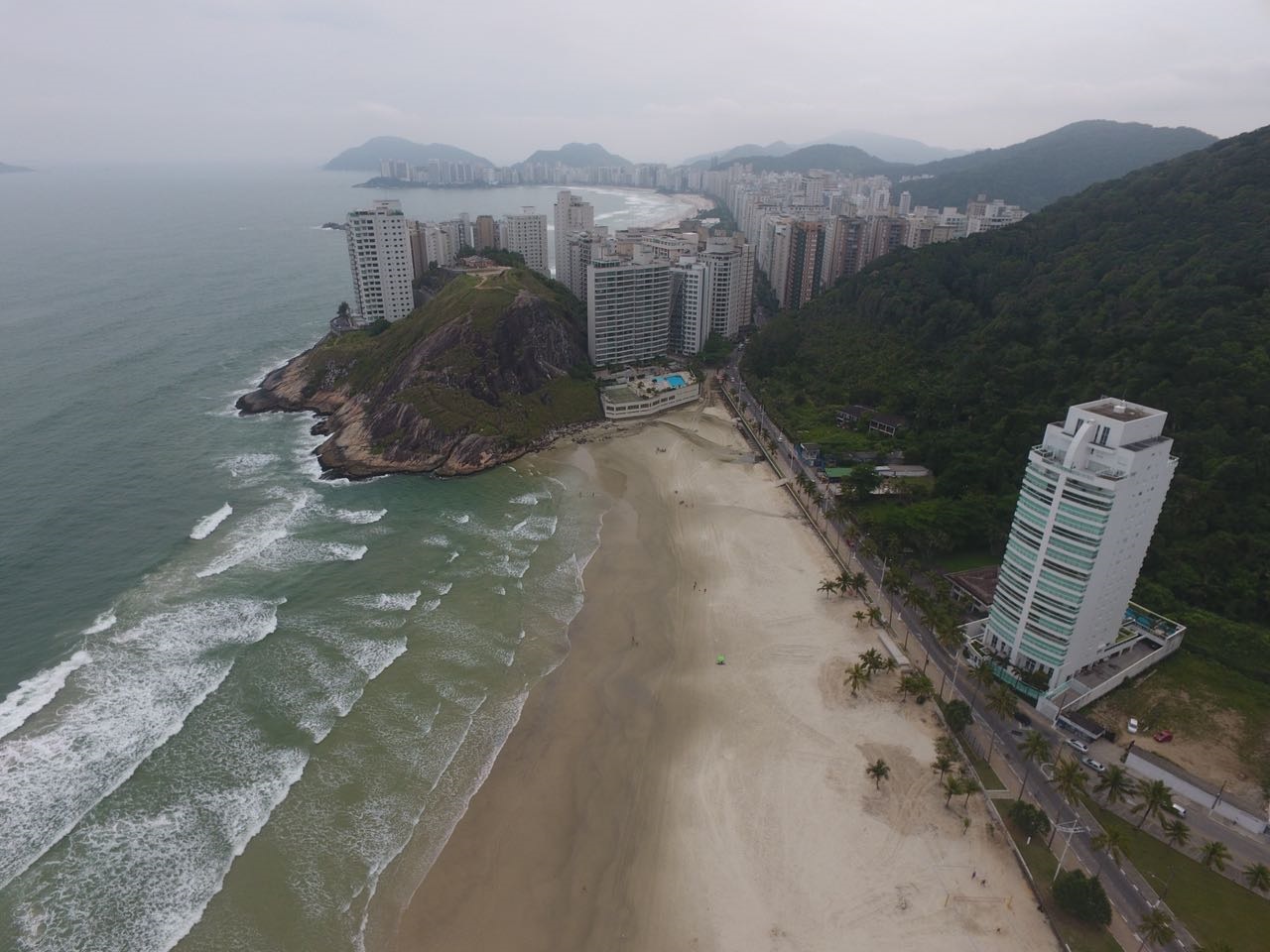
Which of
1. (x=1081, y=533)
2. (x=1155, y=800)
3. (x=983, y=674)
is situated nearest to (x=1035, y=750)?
(x=1155, y=800)

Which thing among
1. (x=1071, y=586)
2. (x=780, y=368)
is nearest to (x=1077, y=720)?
(x=1071, y=586)

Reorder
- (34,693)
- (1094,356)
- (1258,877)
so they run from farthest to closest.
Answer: (1094,356) < (34,693) < (1258,877)

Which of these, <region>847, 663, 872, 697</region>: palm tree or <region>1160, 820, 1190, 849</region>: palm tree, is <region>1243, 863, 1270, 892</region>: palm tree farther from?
<region>847, 663, 872, 697</region>: palm tree

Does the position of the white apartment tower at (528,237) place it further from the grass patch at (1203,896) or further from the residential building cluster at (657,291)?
the grass patch at (1203,896)

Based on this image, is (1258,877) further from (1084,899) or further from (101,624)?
(101,624)

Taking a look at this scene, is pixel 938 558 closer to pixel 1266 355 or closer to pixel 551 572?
pixel 551 572

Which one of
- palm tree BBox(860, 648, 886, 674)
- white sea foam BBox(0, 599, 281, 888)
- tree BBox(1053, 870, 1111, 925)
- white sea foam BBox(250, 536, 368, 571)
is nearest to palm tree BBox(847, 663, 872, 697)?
palm tree BBox(860, 648, 886, 674)

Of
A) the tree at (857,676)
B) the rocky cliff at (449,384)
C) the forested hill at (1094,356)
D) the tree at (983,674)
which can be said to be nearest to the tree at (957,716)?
the tree at (983,674)
